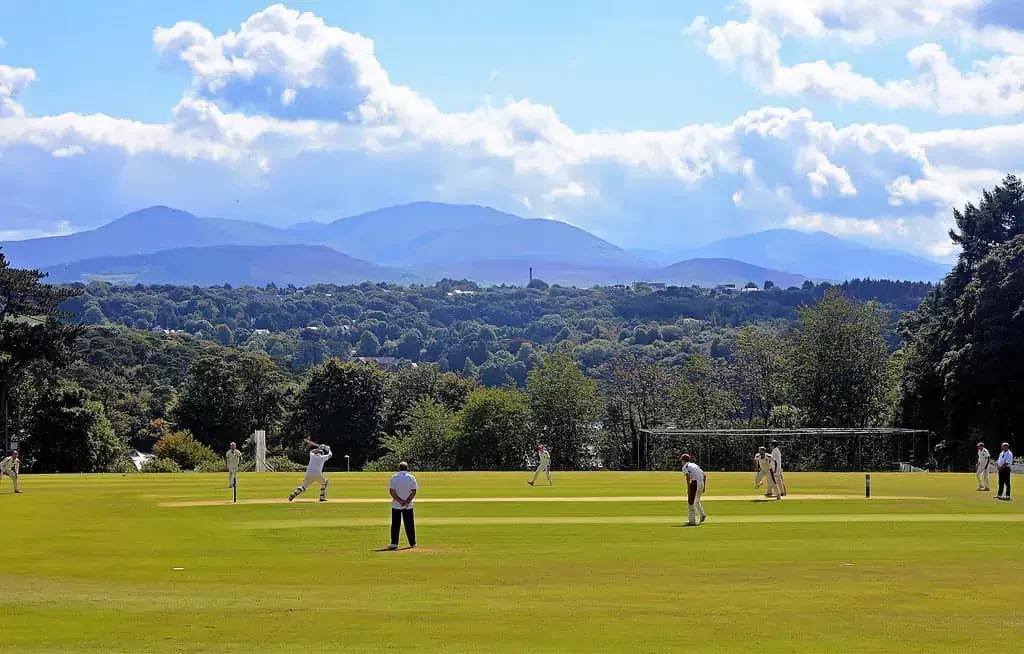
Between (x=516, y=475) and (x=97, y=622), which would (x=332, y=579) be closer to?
(x=97, y=622)

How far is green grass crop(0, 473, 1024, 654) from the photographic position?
18391 mm

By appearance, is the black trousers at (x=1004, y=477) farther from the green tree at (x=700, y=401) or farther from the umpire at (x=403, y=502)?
the green tree at (x=700, y=401)

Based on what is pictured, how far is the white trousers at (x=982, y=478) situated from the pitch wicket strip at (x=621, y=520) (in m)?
13.2

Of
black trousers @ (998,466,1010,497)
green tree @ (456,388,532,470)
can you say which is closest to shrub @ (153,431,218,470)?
green tree @ (456,388,532,470)

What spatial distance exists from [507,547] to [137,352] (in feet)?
519

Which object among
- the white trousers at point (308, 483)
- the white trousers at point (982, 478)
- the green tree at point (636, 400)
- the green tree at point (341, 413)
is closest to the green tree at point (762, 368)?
the green tree at point (636, 400)

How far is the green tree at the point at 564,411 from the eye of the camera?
Result: 116 m

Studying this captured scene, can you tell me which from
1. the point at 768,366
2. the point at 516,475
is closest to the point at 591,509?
the point at 516,475

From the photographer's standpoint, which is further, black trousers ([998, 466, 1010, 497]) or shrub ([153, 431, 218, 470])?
shrub ([153, 431, 218, 470])

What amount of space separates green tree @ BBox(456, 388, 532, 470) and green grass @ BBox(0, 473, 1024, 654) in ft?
211

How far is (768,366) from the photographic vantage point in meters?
134

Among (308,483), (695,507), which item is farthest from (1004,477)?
(308,483)

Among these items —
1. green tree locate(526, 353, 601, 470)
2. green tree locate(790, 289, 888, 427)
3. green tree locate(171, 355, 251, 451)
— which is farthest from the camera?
green tree locate(171, 355, 251, 451)

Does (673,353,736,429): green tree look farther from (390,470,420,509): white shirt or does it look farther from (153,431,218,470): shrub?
(390,470,420,509): white shirt
